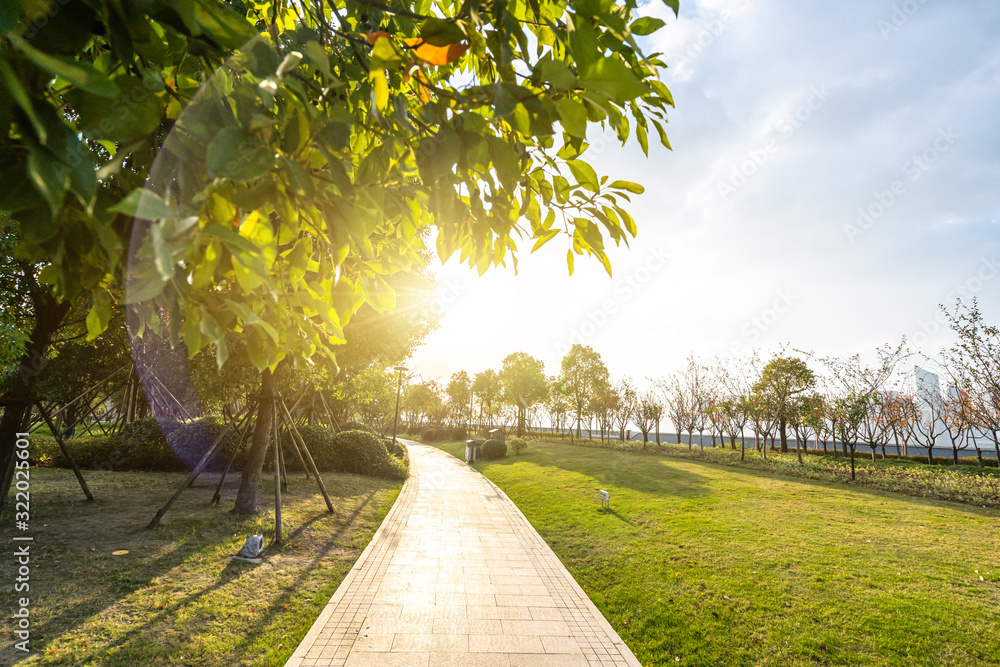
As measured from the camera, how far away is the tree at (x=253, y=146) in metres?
0.83

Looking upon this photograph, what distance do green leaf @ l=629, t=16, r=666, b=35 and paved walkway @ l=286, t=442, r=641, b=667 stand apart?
5391 millimetres

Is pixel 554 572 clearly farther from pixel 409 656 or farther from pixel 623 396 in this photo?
pixel 623 396

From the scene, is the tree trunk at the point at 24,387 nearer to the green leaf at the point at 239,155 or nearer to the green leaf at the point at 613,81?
the green leaf at the point at 239,155

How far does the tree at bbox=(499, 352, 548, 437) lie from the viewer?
46.6m

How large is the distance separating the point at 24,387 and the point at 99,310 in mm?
8700

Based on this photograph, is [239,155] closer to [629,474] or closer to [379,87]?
[379,87]

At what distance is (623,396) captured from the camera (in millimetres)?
45344

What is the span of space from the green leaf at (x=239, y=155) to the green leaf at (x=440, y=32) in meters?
0.54

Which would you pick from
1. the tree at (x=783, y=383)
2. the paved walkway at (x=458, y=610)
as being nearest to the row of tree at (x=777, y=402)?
the tree at (x=783, y=383)

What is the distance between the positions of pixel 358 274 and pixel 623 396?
45731mm

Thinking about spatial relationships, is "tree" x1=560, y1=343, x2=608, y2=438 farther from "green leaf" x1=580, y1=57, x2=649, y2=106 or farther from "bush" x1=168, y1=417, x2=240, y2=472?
"green leaf" x1=580, y1=57, x2=649, y2=106

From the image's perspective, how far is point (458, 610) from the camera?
19.2ft

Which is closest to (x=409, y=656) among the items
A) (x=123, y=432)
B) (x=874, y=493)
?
(x=123, y=432)

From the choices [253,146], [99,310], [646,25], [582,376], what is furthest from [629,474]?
[582,376]
